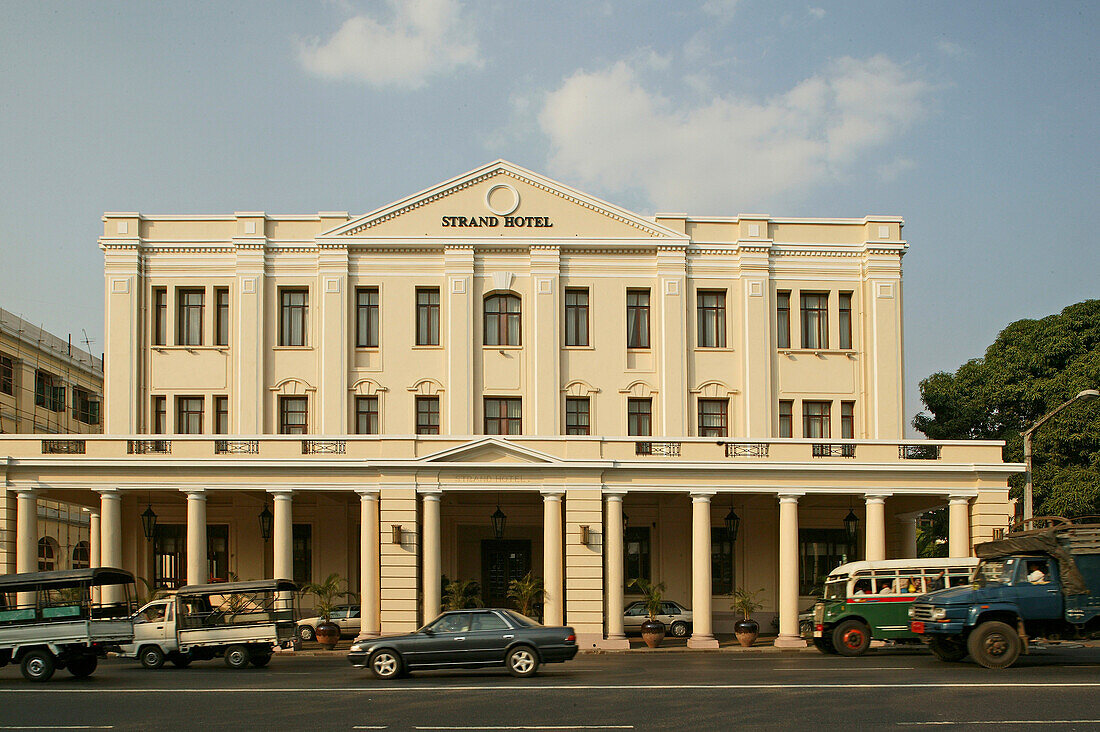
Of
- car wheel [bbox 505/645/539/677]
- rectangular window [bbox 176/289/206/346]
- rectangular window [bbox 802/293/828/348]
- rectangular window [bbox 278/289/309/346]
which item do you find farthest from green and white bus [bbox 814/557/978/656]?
rectangular window [bbox 176/289/206/346]

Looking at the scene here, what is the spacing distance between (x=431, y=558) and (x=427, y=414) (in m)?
7.95

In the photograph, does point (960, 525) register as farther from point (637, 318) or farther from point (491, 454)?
point (491, 454)

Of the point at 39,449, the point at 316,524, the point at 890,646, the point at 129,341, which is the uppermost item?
the point at 129,341

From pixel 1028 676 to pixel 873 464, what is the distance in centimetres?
1462

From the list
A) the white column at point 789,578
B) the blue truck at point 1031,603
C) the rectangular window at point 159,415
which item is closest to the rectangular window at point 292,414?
the rectangular window at point 159,415

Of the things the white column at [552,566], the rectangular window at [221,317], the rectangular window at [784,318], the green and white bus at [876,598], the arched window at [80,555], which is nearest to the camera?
the green and white bus at [876,598]

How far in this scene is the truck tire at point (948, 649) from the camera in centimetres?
2650

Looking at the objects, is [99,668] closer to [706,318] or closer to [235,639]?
[235,639]

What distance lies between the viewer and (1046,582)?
25.5 meters

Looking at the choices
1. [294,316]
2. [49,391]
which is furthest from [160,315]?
[49,391]

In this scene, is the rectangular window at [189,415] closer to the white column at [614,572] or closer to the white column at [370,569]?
the white column at [370,569]

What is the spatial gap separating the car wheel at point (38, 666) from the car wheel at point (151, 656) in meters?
3.95

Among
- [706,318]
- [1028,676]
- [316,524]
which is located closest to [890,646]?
[1028,676]

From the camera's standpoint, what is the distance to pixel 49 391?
64.9m
